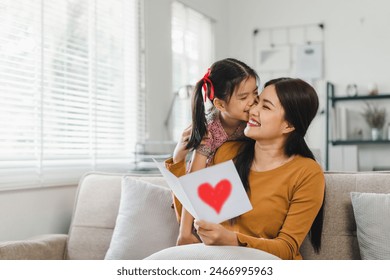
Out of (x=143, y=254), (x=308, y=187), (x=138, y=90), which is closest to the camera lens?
(x=308, y=187)

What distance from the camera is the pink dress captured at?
1.61 metres

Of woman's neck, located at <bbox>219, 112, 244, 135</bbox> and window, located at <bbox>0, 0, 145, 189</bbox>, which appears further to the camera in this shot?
window, located at <bbox>0, 0, 145, 189</bbox>

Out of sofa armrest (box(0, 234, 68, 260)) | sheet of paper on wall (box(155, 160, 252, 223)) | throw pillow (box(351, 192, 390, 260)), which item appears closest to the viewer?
sheet of paper on wall (box(155, 160, 252, 223))

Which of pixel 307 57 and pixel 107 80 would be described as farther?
pixel 307 57

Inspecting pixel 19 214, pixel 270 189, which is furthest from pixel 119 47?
pixel 270 189

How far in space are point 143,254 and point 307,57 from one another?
3212 millimetres

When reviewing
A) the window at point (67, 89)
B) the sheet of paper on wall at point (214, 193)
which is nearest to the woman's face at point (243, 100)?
the sheet of paper on wall at point (214, 193)

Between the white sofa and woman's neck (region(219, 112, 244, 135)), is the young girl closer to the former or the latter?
woman's neck (region(219, 112, 244, 135))

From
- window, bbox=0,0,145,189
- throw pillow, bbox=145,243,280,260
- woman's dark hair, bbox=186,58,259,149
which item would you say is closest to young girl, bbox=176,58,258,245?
woman's dark hair, bbox=186,58,259,149

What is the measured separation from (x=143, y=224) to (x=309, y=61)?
314 cm

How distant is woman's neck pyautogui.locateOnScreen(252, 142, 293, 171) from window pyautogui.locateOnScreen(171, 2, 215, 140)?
80.4 inches

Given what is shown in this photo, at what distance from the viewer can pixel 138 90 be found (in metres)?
3.26
